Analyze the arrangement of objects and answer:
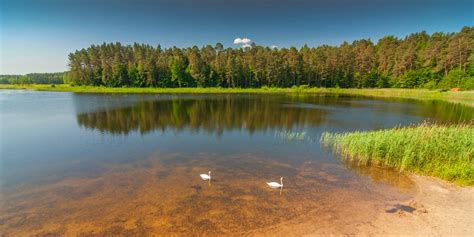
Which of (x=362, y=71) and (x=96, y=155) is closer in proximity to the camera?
(x=96, y=155)

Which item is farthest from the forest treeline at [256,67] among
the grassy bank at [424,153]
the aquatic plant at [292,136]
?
the grassy bank at [424,153]

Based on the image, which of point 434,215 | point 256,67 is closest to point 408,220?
point 434,215

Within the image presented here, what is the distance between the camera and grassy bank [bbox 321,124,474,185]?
11938 mm

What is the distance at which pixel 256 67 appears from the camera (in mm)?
87438

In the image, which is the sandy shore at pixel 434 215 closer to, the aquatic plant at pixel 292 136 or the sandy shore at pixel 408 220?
the sandy shore at pixel 408 220

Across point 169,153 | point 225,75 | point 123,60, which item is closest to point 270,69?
point 225,75

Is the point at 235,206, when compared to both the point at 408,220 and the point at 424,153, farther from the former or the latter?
the point at 424,153

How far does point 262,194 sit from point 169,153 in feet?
27.3

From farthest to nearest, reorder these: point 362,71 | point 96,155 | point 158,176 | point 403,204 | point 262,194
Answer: point 362,71, point 96,155, point 158,176, point 262,194, point 403,204

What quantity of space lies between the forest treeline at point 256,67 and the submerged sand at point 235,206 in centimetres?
7499

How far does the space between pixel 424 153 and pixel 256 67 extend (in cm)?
7700

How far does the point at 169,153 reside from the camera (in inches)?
654

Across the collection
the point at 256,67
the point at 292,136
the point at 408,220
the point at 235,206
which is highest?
the point at 256,67

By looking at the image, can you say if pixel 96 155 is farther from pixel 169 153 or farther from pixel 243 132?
pixel 243 132
